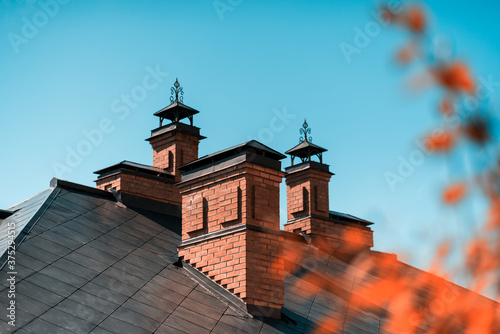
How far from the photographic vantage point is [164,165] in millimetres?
14891

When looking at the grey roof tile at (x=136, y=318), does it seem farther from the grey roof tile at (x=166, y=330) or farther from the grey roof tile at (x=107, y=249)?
the grey roof tile at (x=107, y=249)

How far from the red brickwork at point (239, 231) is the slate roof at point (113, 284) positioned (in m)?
0.30

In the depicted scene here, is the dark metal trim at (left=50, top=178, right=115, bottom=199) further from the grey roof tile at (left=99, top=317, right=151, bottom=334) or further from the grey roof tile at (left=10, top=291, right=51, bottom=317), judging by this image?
the grey roof tile at (left=99, top=317, right=151, bottom=334)

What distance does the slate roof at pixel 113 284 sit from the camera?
7723 millimetres

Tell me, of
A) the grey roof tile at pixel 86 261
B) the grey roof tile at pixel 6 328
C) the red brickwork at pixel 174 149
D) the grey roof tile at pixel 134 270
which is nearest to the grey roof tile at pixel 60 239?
the grey roof tile at pixel 86 261

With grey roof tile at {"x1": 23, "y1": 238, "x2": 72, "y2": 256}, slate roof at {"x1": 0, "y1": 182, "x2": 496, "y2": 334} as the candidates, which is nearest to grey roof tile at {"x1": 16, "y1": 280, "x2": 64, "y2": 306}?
slate roof at {"x1": 0, "y1": 182, "x2": 496, "y2": 334}

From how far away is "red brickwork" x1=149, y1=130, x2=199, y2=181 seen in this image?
14.8 m

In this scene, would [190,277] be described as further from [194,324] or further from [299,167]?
[299,167]

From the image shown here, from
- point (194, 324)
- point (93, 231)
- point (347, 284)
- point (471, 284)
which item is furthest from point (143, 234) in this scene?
point (471, 284)

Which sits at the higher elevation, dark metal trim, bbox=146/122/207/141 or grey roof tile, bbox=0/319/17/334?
dark metal trim, bbox=146/122/207/141

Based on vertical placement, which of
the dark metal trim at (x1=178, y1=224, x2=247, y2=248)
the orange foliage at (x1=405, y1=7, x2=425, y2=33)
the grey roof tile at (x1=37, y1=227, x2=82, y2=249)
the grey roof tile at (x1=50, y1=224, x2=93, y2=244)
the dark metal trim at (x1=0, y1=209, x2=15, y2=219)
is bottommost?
the orange foliage at (x1=405, y1=7, x2=425, y2=33)

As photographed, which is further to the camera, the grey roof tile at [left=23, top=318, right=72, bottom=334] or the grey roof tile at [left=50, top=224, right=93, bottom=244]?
the grey roof tile at [left=50, top=224, right=93, bottom=244]

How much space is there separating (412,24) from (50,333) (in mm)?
6205

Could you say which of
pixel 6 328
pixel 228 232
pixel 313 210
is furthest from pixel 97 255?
pixel 313 210
